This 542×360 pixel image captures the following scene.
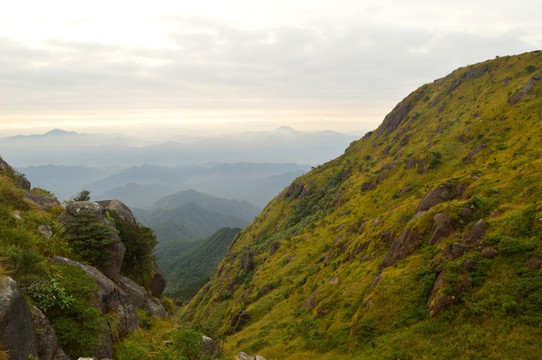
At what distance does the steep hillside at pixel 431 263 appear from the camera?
17.0 m

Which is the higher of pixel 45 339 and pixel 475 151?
pixel 475 151

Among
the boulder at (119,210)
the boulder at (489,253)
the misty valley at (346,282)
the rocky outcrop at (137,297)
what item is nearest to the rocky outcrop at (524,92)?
the misty valley at (346,282)

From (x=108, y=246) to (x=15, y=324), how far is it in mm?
12049

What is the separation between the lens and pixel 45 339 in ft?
37.3

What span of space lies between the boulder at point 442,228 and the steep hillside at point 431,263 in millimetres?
89

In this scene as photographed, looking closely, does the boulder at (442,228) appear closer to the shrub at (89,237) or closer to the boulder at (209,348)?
the boulder at (209,348)

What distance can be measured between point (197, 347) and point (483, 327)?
17.6m

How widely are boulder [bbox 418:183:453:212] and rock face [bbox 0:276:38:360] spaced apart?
3465cm

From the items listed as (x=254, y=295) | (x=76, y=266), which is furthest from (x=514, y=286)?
(x=254, y=295)

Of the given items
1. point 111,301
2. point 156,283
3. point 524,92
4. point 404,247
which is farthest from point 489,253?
point 524,92

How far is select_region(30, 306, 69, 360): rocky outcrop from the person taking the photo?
11164 millimetres

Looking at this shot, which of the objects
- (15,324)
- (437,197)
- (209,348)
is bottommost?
(209,348)

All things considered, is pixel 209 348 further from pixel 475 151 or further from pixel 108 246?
pixel 475 151

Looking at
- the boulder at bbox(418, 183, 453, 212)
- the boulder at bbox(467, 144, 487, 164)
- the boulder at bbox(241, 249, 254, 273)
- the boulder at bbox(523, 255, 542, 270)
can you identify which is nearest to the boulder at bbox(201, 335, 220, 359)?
the boulder at bbox(523, 255, 542, 270)
